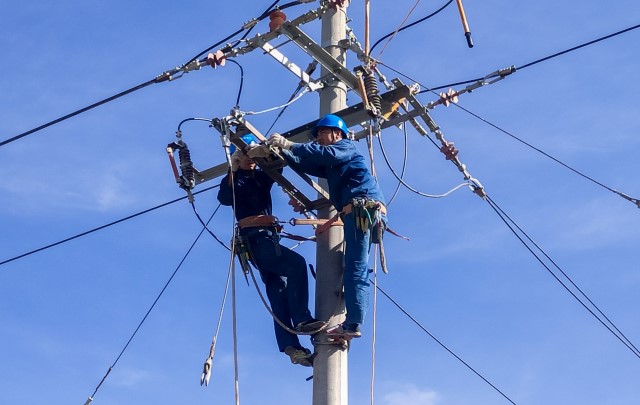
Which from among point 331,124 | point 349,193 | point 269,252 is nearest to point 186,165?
point 269,252

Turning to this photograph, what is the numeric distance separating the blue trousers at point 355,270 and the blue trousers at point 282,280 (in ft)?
2.00

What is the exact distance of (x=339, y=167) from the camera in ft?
28.4

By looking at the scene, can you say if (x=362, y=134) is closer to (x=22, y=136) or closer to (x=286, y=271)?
(x=286, y=271)

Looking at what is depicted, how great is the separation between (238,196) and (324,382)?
2029 mm

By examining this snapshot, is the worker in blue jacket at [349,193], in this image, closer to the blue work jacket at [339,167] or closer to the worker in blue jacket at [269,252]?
the blue work jacket at [339,167]

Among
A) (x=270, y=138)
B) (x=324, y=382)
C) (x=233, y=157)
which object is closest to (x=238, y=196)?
(x=233, y=157)

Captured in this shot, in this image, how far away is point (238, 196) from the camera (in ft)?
30.8

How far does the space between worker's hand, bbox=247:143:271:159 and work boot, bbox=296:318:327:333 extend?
130 centimetres

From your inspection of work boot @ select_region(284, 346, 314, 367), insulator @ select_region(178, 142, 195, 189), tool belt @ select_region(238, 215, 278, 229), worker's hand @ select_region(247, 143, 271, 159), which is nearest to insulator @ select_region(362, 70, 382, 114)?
worker's hand @ select_region(247, 143, 271, 159)

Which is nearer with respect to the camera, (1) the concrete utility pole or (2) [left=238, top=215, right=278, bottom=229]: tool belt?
(1) the concrete utility pole

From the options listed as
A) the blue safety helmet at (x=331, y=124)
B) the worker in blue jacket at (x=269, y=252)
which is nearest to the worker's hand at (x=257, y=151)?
the worker in blue jacket at (x=269, y=252)

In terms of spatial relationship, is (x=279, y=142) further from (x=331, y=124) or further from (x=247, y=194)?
(x=247, y=194)

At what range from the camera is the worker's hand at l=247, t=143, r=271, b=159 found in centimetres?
845

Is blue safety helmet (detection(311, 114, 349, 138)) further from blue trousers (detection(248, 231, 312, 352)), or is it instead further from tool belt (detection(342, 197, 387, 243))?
blue trousers (detection(248, 231, 312, 352))
